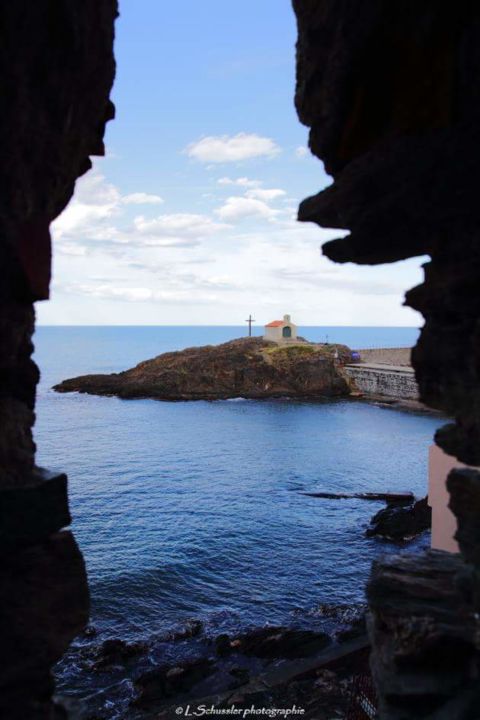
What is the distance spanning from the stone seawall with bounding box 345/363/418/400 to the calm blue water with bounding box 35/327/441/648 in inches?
465

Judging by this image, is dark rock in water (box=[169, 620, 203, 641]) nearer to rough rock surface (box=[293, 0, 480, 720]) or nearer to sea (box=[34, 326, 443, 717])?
sea (box=[34, 326, 443, 717])

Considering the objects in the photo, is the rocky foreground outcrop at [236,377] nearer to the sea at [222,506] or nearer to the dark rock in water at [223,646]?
the sea at [222,506]

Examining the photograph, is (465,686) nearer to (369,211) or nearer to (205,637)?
(369,211)

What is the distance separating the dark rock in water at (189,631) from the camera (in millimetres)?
29281

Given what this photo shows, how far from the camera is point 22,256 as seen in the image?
978cm

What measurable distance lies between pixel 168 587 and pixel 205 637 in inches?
265

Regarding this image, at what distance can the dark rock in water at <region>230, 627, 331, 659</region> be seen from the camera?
2775 cm

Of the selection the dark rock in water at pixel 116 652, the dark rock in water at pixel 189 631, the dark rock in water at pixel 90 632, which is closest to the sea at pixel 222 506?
the dark rock in water at pixel 90 632

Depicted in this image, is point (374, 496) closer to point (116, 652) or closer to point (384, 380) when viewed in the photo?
point (116, 652)

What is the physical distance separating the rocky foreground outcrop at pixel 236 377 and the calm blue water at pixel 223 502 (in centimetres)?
1523

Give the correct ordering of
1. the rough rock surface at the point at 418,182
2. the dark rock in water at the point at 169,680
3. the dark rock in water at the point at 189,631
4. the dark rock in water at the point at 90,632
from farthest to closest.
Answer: the dark rock in water at the point at 90,632
the dark rock in water at the point at 189,631
the dark rock in water at the point at 169,680
the rough rock surface at the point at 418,182

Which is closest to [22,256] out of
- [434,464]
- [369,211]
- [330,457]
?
[369,211]

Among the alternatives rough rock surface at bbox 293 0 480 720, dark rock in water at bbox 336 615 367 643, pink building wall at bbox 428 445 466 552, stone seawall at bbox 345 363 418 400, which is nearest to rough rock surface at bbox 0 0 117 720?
rough rock surface at bbox 293 0 480 720

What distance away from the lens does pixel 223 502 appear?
52.2 meters
